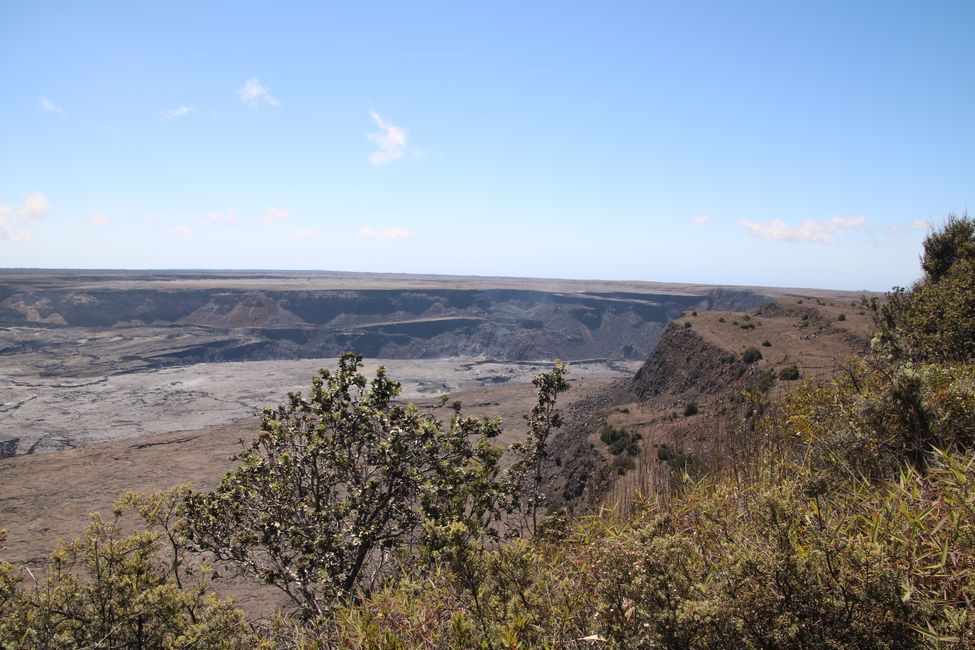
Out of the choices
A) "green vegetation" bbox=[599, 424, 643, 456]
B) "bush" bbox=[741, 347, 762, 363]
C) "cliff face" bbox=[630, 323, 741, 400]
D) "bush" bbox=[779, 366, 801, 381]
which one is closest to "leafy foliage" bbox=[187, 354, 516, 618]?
"green vegetation" bbox=[599, 424, 643, 456]

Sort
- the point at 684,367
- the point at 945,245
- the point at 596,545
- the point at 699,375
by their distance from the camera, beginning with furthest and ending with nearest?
the point at 684,367, the point at 699,375, the point at 945,245, the point at 596,545

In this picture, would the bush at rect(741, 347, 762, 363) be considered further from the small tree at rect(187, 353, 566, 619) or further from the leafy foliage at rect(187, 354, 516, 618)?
the leafy foliage at rect(187, 354, 516, 618)

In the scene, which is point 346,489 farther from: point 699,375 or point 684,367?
point 684,367

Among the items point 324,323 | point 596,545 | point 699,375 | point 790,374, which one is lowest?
point 324,323

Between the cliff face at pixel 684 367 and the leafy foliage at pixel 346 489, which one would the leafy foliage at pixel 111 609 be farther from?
the cliff face at pixel 684 367

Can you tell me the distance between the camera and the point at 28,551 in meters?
20.9

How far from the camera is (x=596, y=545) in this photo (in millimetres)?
3496

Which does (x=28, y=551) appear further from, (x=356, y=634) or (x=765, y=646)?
(x=765, y=646)

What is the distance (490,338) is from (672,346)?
47.5 m

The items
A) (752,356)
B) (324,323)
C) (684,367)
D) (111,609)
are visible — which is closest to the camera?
(111,609)

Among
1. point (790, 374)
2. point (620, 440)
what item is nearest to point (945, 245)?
point (790, 374)

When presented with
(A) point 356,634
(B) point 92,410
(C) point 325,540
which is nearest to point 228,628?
(C) point 325,540

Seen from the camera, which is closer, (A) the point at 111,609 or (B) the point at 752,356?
(A) the point at 111,609

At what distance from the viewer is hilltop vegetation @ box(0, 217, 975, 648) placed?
88.6 inches
